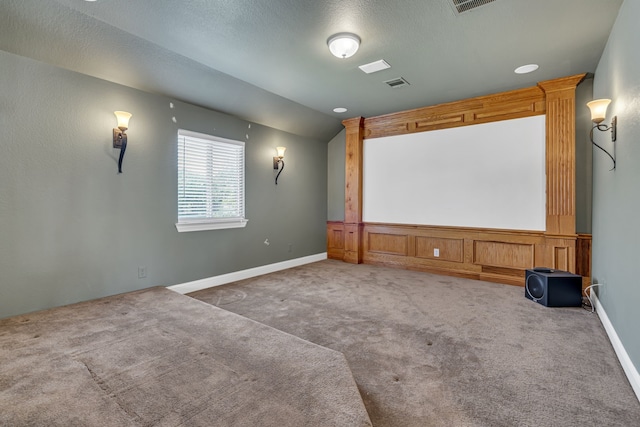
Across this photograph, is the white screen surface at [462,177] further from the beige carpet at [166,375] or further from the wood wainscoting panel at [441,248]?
the beige carpet at [166,375]

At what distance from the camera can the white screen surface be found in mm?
4262

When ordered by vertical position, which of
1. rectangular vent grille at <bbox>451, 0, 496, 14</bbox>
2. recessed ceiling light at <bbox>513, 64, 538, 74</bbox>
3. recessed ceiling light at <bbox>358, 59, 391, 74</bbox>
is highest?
recessed ceiling light at <bbox>513, 64, 538, 74</bbox>

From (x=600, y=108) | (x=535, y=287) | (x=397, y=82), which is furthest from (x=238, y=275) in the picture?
(x=600, y=108)

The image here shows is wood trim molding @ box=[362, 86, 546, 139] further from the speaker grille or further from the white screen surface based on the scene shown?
the speaker grille

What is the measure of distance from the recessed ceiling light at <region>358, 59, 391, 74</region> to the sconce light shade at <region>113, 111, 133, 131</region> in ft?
8.50

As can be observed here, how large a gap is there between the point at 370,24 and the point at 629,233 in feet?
8.33

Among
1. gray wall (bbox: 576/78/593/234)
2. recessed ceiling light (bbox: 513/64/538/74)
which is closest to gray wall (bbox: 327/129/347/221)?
recessed ceiling light (bbox: 513/64/538/74)

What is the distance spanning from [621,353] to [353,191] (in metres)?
4.23

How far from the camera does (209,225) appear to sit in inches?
167

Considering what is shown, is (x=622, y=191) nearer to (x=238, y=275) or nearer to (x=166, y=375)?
(x=166, y=375)

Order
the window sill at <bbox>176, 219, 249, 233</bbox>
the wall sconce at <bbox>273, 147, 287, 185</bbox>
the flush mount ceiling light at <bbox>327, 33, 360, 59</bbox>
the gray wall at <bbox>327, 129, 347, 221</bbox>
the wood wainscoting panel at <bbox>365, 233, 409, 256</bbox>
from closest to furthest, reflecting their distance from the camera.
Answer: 1. the flush mount ceiling light at <bbox>327, 33, 360, 59</bbox>
2. the window sill at <bbox>176, 219, 249, 233</bbox>
3. the wall sconce at <bbox>273, 147, 287, 185</bbox>
4. the wood wainscoting panel at <bbox>365, 233, 409, 256</bbox>
5. the gray wall at <bbox>327, 129, 347, 221</bbox>

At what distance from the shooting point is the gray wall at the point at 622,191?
2.03 m

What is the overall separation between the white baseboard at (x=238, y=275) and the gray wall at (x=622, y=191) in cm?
416

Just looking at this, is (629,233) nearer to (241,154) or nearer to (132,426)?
(132,426)
